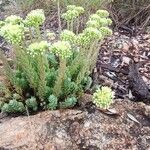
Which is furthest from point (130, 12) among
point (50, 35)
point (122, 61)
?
point (50, 35)

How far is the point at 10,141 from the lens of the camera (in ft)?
8.66

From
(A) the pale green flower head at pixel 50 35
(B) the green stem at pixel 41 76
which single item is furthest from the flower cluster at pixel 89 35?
(A) the pale green flower head at pixel 50 35

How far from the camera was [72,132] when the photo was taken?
8.95 feet

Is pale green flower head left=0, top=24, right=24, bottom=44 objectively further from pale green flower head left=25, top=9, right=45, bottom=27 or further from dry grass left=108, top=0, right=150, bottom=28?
dry grass left=108, top=0, right=150, bottom=28

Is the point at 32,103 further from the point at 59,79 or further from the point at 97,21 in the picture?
the point at 97,21

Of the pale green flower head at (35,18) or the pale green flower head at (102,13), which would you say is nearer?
the pale green flower head at (35,18)

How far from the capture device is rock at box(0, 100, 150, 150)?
264cm

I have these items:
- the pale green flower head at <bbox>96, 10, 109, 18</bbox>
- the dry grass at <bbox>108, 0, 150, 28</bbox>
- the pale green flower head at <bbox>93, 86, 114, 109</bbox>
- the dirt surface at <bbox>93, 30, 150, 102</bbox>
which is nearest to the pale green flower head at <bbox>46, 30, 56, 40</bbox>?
the dirt surface at <bbox>93, 30, 150, 102</bbox>

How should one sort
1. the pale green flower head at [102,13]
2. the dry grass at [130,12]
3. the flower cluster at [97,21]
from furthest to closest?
1. the dry grass at [130,12]
2. the pale green flower head at [102,13]
3. the flower cluster at [97,21]

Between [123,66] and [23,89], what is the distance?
1.27m

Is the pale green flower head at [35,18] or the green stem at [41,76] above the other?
the pale green flower head at [35,18]

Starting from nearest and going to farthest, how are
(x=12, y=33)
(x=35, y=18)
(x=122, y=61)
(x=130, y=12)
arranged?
1. (x=12, y=33)
2. (x=35, y=18)
3. (x=122, y=61)
4. (x=130, y=12)

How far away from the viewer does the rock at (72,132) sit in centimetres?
264

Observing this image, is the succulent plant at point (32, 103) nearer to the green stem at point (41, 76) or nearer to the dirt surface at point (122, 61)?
the green stem at point (41, 76)
